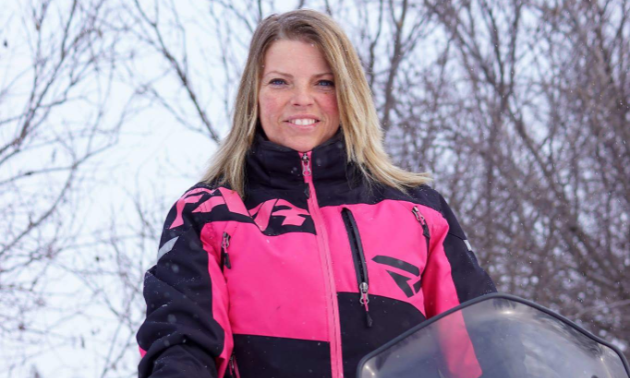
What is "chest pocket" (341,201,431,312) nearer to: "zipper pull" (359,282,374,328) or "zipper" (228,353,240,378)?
"zipper pull" (359,282,374,328)

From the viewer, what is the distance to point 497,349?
135 centimetres

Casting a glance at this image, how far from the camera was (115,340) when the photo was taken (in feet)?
19.0

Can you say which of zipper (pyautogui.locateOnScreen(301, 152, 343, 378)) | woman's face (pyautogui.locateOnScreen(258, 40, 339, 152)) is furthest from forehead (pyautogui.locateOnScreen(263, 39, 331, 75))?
zipper (pyautogui.locateOnScreen(301, 152, 343, 378))

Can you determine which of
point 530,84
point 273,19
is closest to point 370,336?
point 273,19

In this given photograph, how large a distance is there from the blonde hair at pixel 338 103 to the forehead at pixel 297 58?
0.07 ft

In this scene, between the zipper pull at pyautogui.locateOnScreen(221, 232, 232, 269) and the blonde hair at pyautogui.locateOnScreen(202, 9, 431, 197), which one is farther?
the blonde hair at pyautogui.locateOnScreen(202, 9, 431, 197)

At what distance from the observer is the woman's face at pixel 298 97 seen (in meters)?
2.28

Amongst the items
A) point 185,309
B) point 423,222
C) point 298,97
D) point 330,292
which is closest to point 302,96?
point 298,97

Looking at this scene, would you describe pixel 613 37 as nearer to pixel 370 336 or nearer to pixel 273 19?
pixel 273 19

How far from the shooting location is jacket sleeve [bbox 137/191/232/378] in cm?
176

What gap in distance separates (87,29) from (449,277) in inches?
196

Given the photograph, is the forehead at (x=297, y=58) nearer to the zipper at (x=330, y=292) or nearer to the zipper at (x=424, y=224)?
the zipper at (x=330, y=292)

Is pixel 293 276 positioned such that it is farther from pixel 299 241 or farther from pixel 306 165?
pixel 306 165

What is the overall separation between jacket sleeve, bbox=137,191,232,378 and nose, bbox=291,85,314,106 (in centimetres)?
49
